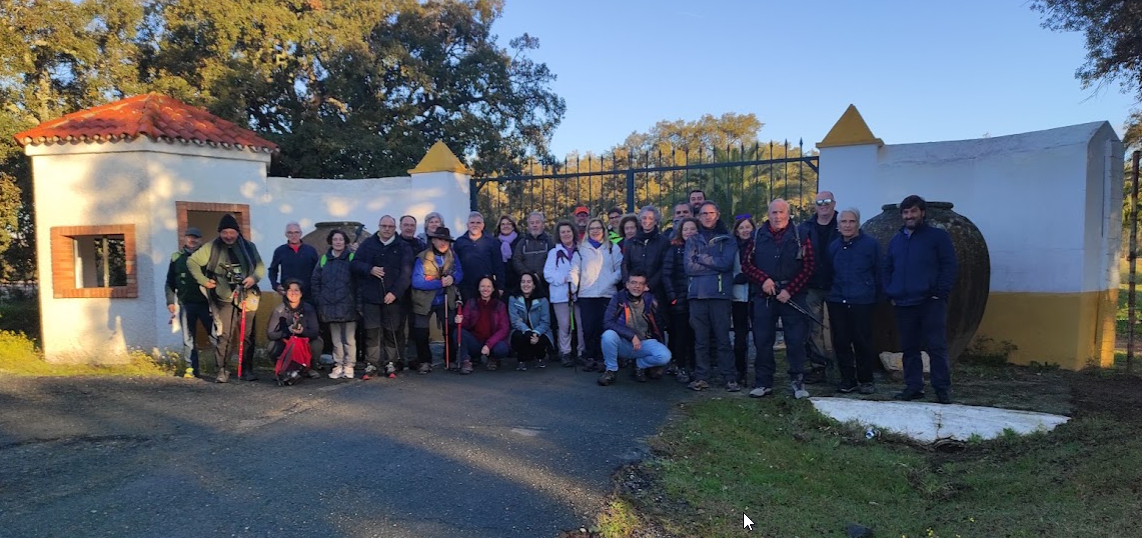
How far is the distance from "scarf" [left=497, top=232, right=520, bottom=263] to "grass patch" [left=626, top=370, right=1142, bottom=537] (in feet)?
10.9

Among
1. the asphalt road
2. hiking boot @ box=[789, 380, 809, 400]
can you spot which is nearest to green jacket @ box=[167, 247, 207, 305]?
the asphalt road

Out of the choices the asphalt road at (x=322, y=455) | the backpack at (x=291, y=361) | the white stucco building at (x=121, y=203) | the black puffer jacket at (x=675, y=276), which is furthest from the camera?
the white stucco building at (x=121, y=203)

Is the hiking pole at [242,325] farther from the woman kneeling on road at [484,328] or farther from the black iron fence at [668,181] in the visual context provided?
the black iron fence at [668,181]

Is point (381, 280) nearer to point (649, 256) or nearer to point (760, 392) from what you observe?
point (649, 256)

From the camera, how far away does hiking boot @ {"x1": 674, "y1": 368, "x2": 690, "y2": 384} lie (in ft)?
23.4

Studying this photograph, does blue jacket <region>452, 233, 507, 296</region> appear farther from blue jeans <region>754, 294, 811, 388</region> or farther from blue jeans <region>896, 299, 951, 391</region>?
blue jeans <region>896, 299, 951, 391</region>

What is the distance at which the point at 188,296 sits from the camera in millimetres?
7676

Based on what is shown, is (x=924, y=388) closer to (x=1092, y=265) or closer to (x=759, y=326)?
(x=759, y=326)

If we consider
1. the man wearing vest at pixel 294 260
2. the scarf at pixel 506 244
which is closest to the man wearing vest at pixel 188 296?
the man wearing vest at pixel 294 260

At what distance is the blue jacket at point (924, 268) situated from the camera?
236 inches

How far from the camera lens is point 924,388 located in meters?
6.68

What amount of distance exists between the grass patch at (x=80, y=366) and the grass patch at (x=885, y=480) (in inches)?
259

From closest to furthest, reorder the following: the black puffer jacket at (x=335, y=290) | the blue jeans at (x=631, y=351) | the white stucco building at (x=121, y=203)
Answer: the blue jeans at (x=631, y=351), the black puffer jacket at (x=335, y=290), the white stucco building at (x=121, y=203)

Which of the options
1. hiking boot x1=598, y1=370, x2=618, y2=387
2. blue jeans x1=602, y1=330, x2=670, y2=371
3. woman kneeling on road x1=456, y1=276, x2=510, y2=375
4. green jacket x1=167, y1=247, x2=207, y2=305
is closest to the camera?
hiking boot x1=598, y1=370, x2=618, y2=387
